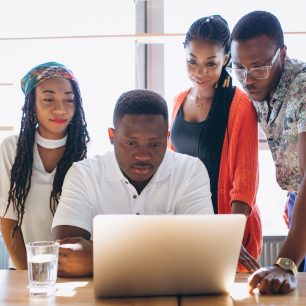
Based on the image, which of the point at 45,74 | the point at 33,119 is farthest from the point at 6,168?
the point at 45,74

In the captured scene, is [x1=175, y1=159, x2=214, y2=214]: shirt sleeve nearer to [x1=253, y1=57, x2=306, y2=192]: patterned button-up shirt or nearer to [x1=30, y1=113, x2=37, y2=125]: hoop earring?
[x1=253, y1=57, x2=306, y2=192]: patterned button-up shirt

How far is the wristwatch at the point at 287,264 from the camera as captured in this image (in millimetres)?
1316

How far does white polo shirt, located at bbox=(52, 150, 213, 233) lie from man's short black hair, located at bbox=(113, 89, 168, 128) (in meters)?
0.17

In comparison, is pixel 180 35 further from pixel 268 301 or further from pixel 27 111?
pixel 268 301

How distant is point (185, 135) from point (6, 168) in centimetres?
73

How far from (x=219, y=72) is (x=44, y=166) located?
2.57 feet

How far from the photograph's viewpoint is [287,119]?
5.89ft

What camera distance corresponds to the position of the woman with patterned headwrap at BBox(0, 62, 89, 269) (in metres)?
1.90

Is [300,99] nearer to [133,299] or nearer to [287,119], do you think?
[287,119]

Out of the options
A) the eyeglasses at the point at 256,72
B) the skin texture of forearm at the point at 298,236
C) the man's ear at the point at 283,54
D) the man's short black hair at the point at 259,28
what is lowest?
the skin texture of forearm at the point at 298,236

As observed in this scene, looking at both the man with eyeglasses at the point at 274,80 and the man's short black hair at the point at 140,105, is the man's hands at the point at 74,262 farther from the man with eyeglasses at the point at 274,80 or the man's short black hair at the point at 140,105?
the man with eyeglasses at the point at 274,80

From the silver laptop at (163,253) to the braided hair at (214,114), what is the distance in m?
0.89

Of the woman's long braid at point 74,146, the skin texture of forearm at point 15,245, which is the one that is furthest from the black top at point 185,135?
the skin texture of forearm at point 15,245

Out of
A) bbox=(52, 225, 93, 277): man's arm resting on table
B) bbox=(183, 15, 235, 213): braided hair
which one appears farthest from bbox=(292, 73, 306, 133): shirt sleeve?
bbox=(52, 225, 93, 277): man's arm resting on table
